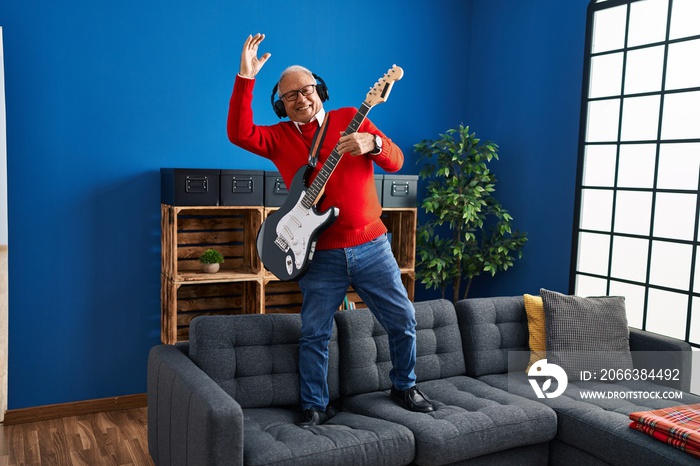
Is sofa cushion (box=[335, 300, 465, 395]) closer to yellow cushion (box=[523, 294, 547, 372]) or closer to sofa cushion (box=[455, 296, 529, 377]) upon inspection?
sofa cushion (box=[455, 296, 529, 377])

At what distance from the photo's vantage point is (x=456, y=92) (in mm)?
4895

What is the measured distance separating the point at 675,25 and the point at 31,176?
359 centimetres

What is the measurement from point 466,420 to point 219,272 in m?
1.88

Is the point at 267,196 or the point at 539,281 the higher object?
the point at 267,196

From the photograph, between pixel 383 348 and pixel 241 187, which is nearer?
pixel 383 348

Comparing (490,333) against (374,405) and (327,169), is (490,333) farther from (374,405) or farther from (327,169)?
(327,169)

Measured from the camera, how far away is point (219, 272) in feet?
13.0

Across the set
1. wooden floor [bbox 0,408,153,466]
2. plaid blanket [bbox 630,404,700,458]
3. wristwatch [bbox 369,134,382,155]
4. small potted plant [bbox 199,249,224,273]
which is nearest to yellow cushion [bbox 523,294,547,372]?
plaid blanket [bbox 630,404,700,458]

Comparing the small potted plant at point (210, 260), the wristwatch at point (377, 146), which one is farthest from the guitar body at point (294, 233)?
the small potted plant at point (210, 260)

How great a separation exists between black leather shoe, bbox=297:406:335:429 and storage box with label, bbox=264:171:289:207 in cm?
147

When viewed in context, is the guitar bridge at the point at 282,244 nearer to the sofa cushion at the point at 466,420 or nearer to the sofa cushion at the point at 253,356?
the sofa cushion at the point at 253,356

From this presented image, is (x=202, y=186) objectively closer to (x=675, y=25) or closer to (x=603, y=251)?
(x=603, y=251)

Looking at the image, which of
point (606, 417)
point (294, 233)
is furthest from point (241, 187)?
point (606, 417)

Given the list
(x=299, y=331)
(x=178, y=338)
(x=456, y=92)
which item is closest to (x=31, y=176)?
(x=178, y=338)
